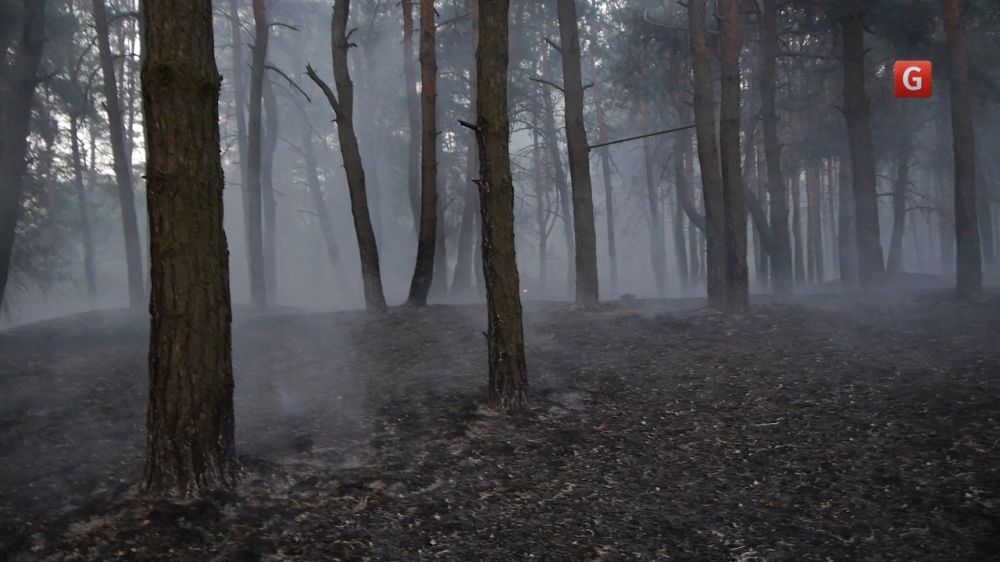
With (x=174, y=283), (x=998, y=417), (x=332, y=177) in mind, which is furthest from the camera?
(x=332, y=177)

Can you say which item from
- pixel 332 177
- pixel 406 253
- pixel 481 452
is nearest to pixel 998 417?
pixel 481 452

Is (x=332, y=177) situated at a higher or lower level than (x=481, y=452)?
higher

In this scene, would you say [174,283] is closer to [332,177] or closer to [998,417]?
[998,417]

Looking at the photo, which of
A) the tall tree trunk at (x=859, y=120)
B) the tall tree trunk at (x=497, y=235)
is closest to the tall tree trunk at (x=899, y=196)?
the tall tree trunk at (x=859, y=120)

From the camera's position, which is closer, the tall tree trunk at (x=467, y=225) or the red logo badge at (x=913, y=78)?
the red logo badge at (x=913, y=78)

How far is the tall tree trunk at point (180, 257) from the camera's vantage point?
17.7ft

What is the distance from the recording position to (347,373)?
995 centimetres

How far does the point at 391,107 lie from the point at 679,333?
21.8 meters

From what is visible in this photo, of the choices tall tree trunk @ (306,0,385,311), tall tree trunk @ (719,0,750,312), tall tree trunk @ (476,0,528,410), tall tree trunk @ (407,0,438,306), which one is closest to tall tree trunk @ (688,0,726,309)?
tall tree trunk @ (719,0,750,312)

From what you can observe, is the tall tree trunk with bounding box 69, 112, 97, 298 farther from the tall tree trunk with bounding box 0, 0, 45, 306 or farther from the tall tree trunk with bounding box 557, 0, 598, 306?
the tall tree trunk with bounding box 557, 0, 598, 306

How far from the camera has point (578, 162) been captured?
1416 centimetres

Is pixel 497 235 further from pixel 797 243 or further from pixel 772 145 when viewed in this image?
pixel 797 243

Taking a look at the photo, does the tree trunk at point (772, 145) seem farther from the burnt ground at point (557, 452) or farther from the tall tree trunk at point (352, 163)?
the tall tree trunk at point (352, 163)

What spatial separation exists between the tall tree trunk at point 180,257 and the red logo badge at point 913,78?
19917 millimetres
